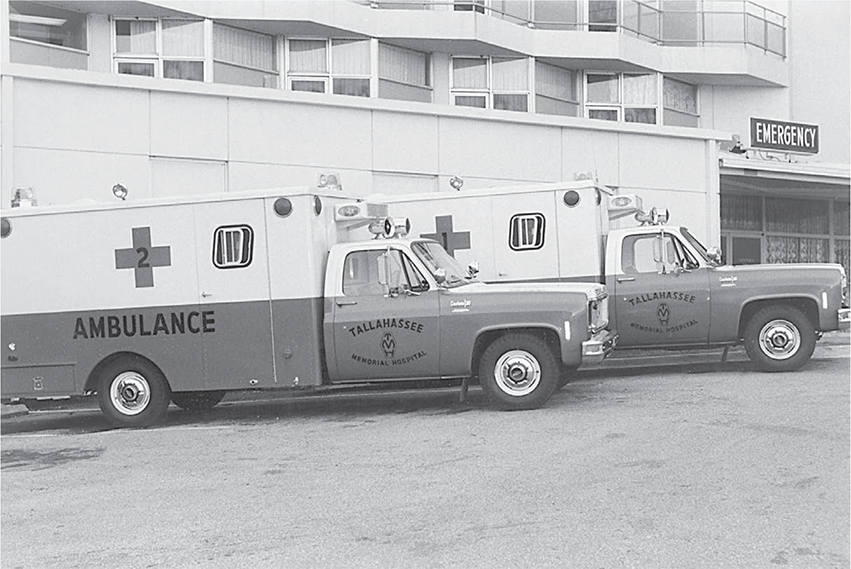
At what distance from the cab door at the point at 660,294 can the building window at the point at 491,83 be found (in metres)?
11.5

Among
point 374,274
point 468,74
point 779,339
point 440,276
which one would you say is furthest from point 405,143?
point 779,339

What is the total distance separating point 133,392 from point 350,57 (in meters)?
13.0

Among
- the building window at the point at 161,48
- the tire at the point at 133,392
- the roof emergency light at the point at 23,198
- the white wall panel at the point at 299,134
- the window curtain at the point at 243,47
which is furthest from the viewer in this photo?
the window curtain at the point at 243,47

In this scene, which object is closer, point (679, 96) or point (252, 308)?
point (252, 308)

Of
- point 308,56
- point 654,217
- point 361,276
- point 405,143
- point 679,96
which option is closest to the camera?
point 361,276

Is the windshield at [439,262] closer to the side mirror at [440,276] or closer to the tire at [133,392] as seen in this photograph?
the side mirror at [440,276]

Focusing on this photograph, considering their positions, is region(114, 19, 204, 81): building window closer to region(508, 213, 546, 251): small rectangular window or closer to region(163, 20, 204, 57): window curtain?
region(163, 20, 204, 57): window curtain

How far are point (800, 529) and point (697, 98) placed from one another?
2309 cm

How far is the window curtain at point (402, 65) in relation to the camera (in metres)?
23.0

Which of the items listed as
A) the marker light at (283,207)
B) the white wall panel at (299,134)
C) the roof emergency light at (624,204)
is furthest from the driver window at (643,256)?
the white wall panel at (299,134)

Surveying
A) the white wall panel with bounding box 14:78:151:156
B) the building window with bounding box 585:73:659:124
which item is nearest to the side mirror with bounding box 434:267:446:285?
the white wall panel with bounding box 14:78:151:156

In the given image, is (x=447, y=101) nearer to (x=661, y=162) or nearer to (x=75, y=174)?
(x=661, y=162)

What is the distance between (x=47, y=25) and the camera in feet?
64.6

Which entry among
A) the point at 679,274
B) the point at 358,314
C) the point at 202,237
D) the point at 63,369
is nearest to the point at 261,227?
the point at 202,237
